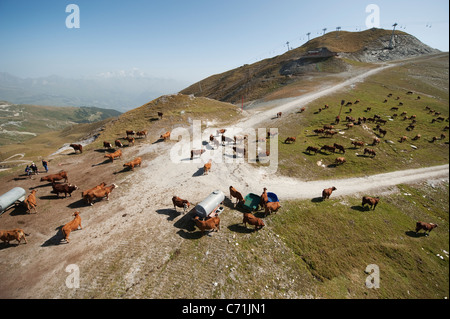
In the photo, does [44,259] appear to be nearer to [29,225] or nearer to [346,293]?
[29,225]

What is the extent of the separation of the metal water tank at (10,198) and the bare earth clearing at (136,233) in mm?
1046

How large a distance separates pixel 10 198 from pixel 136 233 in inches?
499

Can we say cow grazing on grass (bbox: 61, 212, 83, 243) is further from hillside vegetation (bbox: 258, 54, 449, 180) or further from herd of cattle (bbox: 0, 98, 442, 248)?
hillside vegetation (bbox: 258, 54, 449, 180)

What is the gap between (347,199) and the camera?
856 inches

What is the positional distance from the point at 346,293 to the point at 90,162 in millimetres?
32423

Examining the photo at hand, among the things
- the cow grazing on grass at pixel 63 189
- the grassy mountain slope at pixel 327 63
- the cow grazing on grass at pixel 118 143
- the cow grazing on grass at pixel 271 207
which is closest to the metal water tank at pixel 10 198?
the cow grazing on grass at pixel 63 189

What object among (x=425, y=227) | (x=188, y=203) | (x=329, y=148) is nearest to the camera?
(x=188, y=203)

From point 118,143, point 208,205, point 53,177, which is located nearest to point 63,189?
point 53,177

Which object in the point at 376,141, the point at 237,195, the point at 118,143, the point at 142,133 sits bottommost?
the point at 237,195

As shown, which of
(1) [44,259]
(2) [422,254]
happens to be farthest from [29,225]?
(2) [422,254]

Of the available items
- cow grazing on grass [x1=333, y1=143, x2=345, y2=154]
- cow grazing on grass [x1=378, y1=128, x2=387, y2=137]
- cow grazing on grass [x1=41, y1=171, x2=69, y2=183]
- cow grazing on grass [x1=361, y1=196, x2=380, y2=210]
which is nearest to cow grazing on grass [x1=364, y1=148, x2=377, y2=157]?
cow grazing on grass [x1=333, y1=143, x2=345, y2=154]

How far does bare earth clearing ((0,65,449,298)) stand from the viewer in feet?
37.9

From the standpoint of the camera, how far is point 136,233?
1527cm

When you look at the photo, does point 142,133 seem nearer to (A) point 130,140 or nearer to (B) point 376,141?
(A) point 130,140
